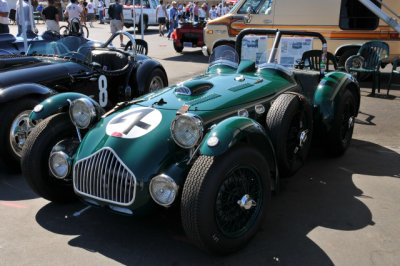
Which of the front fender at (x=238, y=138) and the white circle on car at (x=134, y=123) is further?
the white circle on car at (x=134, y=123)

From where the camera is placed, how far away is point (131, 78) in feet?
21.4

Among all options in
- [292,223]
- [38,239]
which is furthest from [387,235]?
[38,239]

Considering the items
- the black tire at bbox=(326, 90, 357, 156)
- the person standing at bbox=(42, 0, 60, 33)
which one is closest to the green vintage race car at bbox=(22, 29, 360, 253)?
the black tire at bbox=(326, 90, 357, 156)

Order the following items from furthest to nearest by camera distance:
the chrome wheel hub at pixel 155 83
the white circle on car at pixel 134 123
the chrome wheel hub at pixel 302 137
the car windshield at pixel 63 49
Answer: the chrome wheel hub at pixel 155 83 → the car windshield at pixel 63 49 → the chrome wheel hub at pixel 302 137 → the white circle on car at pixel 134 123

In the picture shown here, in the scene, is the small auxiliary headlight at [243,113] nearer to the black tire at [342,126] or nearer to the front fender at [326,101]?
the front fender at [326,101]

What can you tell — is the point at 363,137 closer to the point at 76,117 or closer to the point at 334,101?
the point at 334,101

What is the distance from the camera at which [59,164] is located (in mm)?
3375

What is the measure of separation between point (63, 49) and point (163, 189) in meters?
4.30

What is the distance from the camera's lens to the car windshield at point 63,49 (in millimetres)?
6229

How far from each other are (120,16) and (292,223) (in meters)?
12.0

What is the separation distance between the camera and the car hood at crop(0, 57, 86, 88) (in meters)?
5.05

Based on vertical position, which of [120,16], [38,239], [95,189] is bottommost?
[38,239]

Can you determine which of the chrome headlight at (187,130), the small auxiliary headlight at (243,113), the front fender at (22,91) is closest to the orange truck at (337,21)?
the front fender at (22,91)

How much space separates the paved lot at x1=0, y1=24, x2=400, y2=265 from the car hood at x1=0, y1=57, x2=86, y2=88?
3.83 feet
